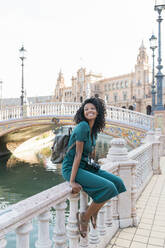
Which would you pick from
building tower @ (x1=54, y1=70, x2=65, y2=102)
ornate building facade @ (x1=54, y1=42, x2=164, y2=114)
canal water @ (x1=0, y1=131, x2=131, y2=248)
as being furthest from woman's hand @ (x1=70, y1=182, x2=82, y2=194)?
building tower @ (x1=54, y1=70, x2=65, y2=102)

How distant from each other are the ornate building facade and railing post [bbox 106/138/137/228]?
5029cm

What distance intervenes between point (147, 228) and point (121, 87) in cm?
6602

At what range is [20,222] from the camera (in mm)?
1650

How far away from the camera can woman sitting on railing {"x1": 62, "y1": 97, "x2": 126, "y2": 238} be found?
2193 millimetres

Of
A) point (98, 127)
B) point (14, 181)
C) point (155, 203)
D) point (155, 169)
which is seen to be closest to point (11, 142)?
point (14, 181)

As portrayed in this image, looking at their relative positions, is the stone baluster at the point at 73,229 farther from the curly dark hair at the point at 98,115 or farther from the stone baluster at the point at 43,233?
the curly dark hair at the point at 98,115

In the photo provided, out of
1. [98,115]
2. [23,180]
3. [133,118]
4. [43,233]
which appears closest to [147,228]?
[98,115]

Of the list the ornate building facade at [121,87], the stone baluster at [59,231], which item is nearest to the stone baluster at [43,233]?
the stone baluster at [59,231]

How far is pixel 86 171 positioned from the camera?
7.42ft

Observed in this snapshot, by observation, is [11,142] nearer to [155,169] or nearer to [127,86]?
[155,169]

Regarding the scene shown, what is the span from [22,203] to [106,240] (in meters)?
1.93

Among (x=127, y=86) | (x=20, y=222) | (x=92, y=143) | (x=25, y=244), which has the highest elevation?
(x=127, y=86)

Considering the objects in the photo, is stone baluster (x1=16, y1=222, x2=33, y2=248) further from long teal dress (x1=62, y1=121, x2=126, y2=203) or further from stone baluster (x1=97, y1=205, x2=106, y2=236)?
stone baluster (x1=97, y1=205, x2=106, y2=236)

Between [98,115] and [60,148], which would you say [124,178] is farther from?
[60,148]
